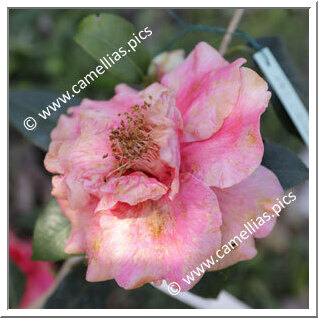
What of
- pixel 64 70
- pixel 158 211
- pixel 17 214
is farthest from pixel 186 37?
pixel 17 214

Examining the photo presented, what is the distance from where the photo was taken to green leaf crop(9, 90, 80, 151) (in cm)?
121

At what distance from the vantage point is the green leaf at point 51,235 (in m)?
1.04

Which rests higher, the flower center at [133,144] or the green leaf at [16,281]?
the flower center at [133,144]

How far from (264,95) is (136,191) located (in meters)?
0.28

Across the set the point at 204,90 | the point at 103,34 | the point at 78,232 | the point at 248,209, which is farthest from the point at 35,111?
the point at 248,209

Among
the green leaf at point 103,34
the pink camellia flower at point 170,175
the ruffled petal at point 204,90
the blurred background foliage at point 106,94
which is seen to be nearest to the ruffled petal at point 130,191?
the pink camellia flower at point 170,175

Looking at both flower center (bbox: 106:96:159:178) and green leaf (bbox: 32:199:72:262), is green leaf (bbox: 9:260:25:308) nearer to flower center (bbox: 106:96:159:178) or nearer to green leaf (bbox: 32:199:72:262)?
green leaf (bbox: 32:199:72:262)

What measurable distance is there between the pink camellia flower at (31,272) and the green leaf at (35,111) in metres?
0.52

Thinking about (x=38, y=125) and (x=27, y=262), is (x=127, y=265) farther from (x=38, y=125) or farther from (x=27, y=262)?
(x=27, y=262)

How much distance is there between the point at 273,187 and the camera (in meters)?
0.81

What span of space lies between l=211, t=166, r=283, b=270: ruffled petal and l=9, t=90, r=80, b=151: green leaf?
573mm

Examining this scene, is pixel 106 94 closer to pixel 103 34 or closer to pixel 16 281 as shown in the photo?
pixel 16 281

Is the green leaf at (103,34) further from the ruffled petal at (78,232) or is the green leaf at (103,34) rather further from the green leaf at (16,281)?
the green leaf at (16,281)

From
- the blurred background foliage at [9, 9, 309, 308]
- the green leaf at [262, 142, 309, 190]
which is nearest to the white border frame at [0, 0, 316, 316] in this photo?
the green leaf at [262, 142, 309, 190]
